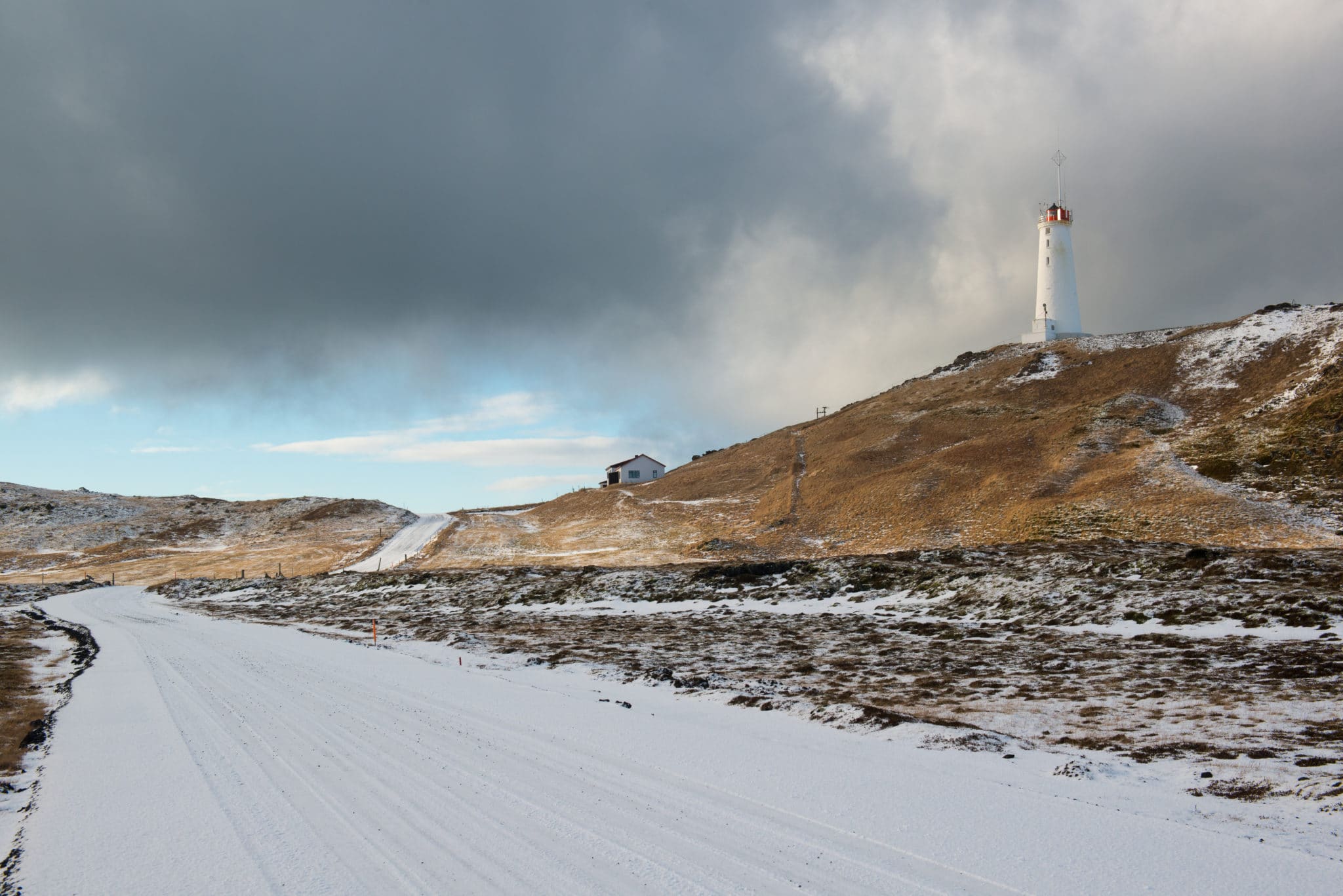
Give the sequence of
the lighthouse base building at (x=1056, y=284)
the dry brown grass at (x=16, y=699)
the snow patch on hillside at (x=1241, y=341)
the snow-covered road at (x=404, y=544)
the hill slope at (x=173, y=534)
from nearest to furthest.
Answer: the dry brown grass at (x=16, y=699) < the snow-covered road at (x=404, y=544) < the snow patch on hillside at (x=1241, y=341) < the hill slope at (x=173, y=534) < the lighthouse base building at (x=1056, y=284)

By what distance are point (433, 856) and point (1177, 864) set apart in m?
6.64

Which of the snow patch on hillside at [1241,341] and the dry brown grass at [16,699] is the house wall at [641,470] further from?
the dry brown grass at [16,699]

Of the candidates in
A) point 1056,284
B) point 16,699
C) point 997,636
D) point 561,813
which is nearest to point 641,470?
point 1056,284

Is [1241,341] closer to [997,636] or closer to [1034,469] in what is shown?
[1034,469]

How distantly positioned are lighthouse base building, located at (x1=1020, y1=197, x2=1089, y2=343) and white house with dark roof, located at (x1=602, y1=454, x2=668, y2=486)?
177 ft

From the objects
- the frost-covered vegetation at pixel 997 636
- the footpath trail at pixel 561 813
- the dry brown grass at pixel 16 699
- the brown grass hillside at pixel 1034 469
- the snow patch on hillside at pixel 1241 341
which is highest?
the snow patch on hillside at pixel 1241 341

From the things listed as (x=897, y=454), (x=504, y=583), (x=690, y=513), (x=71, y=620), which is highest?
(x=897, y=454)

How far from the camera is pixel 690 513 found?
253 feet

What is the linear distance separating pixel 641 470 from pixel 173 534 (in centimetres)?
6284

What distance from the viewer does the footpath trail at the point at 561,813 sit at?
680 cm

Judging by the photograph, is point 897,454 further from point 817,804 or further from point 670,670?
point 817,804

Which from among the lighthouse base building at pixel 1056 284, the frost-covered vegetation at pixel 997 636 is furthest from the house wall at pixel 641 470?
the frost-covered vegetation at pixel 997 636

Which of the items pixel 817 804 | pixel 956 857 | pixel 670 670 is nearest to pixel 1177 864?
pixel 956 857

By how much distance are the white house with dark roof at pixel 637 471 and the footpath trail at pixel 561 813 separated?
327 ft
